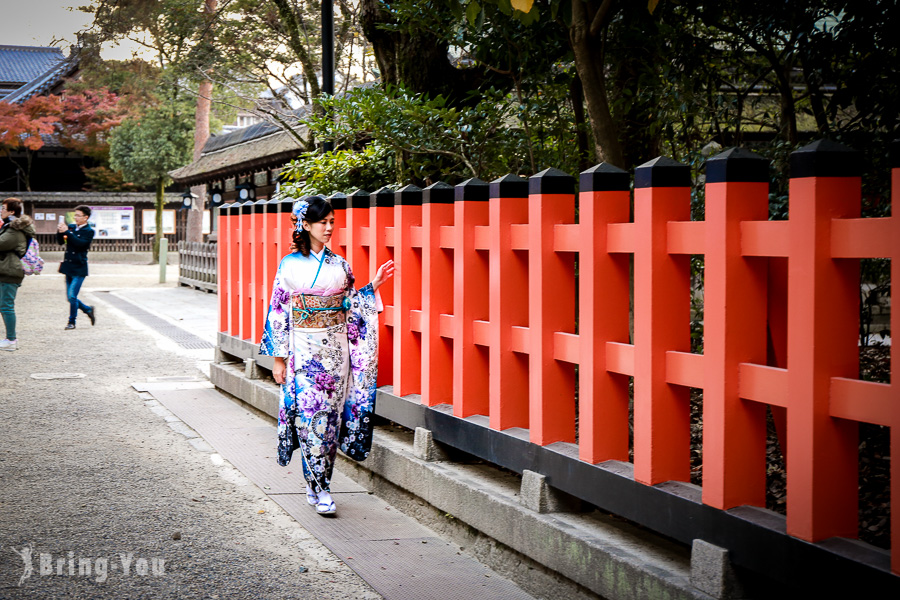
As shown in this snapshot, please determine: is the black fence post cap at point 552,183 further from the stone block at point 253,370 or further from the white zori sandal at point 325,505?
the stone block at point 253,370

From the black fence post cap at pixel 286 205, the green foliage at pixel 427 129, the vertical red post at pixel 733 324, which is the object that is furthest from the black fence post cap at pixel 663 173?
the black fence post cap at pixel 286 205

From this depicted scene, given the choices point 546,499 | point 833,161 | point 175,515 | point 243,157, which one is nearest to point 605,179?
point 833,161

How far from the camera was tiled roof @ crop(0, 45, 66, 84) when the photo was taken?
46.3 meters

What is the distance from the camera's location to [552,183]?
4.05m

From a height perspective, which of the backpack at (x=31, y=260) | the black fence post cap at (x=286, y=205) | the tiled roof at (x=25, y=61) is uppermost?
the tiled roof at (x=25, y=61)

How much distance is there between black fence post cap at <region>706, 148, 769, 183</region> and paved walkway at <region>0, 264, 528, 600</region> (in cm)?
205

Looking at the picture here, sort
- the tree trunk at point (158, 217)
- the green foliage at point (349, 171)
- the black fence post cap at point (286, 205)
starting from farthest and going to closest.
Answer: the tree trunk at point (158, 217), the green foliage at point (349, 171), the black fence post cap at point (286, 205)

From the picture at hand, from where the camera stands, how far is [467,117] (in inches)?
258

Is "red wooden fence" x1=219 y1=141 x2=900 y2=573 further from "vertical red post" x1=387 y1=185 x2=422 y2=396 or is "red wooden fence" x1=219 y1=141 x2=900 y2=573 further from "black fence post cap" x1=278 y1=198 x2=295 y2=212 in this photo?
"black fence post cap" x1=278 y1=198 x2=295 y2=212

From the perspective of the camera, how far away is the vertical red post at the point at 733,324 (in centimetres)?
308

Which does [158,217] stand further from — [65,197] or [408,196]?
[408,196]

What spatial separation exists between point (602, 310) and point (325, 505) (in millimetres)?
2225

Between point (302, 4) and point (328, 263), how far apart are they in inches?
→ 499

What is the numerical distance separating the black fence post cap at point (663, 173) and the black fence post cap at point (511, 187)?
1042mm
